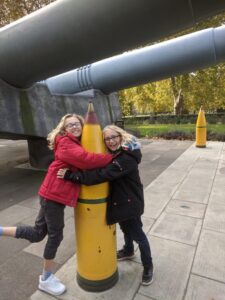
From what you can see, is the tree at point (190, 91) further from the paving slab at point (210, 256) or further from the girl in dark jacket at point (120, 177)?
the girl in dark jacket at point (120, 177)

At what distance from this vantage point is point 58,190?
2.46 m

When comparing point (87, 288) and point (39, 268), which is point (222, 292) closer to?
point (87, 288)

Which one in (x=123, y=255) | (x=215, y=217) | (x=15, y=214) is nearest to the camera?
(x=123, y=255)

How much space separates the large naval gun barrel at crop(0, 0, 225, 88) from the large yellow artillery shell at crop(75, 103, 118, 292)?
93 centimetres

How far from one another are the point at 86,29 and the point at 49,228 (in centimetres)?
202

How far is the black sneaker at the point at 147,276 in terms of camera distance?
8.81ft

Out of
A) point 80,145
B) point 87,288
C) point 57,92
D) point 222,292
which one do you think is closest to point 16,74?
point 57,92

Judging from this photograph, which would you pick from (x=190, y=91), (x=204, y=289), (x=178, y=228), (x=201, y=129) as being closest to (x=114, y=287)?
(x=204, y=289)

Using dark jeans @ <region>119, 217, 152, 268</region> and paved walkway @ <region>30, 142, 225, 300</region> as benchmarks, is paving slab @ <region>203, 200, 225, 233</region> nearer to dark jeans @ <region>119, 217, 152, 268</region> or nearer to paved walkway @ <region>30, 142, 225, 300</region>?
paved walkway @ <region>30, 142, 225, 300</region>

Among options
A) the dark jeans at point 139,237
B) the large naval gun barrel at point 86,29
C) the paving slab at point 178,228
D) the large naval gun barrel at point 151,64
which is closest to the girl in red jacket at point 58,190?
the dark jeans at point 139,237

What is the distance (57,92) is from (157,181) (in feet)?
10.6

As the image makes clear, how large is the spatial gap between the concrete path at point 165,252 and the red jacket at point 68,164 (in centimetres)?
91

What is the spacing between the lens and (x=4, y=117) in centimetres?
535

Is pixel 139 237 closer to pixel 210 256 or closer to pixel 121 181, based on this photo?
pixel 121 181
